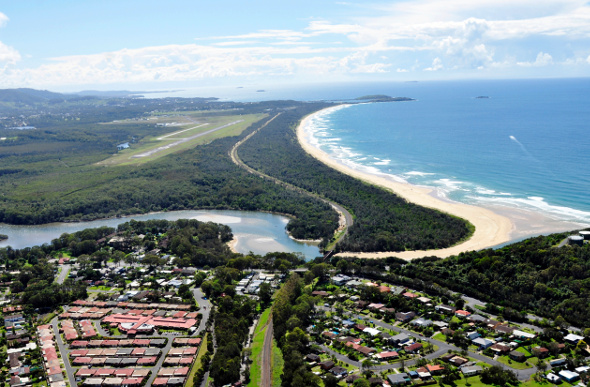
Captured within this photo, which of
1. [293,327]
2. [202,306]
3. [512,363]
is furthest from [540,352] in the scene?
[202,306]

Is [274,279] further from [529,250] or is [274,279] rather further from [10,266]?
[10,266]

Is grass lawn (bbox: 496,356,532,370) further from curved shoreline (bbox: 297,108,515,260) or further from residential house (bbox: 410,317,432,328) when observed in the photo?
curved shoreline (bbox: 297,108,515,260)

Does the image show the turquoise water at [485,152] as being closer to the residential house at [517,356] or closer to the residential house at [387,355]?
the residential house at [517,356]

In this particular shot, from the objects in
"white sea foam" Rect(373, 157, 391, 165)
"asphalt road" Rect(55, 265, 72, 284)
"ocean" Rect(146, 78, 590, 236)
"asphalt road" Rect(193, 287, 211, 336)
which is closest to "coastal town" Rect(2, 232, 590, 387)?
"asphalt road" Rect(193, 287, 211, 336)

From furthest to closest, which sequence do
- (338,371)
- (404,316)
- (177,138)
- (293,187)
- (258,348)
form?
(177,138) → (293,187) → (404,316) → (258,348) → (338,371)

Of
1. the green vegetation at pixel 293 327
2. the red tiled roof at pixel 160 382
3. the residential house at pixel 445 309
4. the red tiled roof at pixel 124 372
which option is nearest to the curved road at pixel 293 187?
the green vegetation at pixel 293 327

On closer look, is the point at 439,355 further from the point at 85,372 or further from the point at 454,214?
the point at 454,214
